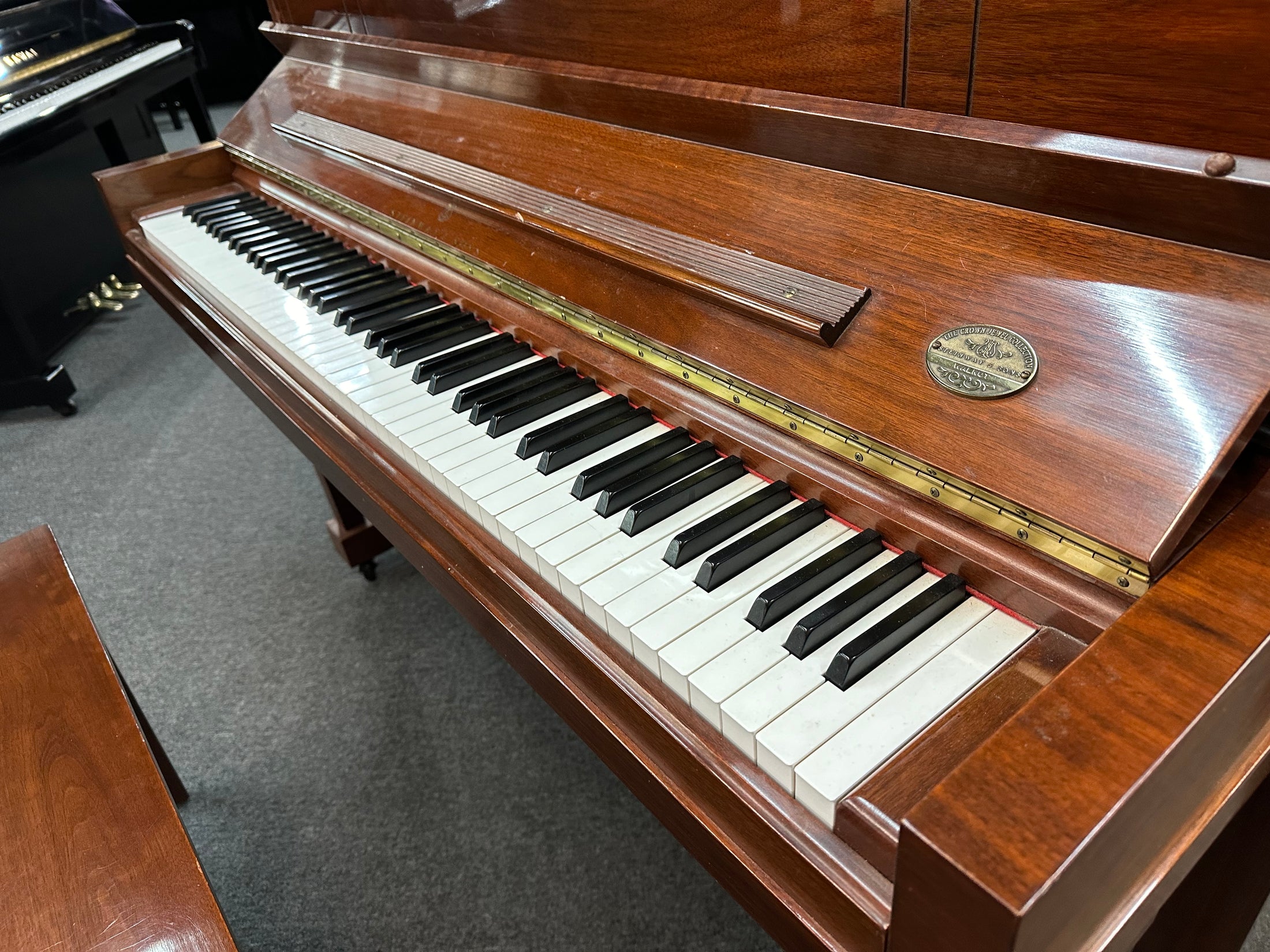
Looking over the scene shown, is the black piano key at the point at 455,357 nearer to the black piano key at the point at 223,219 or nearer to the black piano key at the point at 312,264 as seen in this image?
the black piano key at the point at 312,264

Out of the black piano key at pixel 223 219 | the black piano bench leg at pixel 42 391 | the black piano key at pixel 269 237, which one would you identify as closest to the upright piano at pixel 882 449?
the black piano key at pixel 269 237

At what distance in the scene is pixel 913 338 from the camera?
94 centimetres

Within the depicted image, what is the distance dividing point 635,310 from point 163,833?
2.77 ft

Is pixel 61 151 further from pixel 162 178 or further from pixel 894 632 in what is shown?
pixel 894 632

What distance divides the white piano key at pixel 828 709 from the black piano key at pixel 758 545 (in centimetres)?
18

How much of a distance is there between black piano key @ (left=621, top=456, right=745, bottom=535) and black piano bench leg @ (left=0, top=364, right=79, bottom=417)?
3.14m

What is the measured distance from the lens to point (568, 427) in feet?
3.92

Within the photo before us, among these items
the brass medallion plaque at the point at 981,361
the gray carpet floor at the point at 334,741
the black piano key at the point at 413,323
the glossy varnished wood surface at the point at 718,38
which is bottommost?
the gray carpet floor at the point at 334,741

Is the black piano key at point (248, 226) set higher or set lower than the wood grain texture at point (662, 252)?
lower

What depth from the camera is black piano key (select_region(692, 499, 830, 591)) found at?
Answer: 0.93 metres

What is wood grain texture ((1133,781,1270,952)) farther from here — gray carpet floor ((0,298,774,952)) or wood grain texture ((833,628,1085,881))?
gray carpet floor ((0,298,774,952))

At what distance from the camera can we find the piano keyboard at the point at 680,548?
777mm

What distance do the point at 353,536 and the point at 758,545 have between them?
159 centimetres

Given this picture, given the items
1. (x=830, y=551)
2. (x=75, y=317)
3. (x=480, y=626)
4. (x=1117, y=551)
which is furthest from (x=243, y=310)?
(x=75, y=317)
